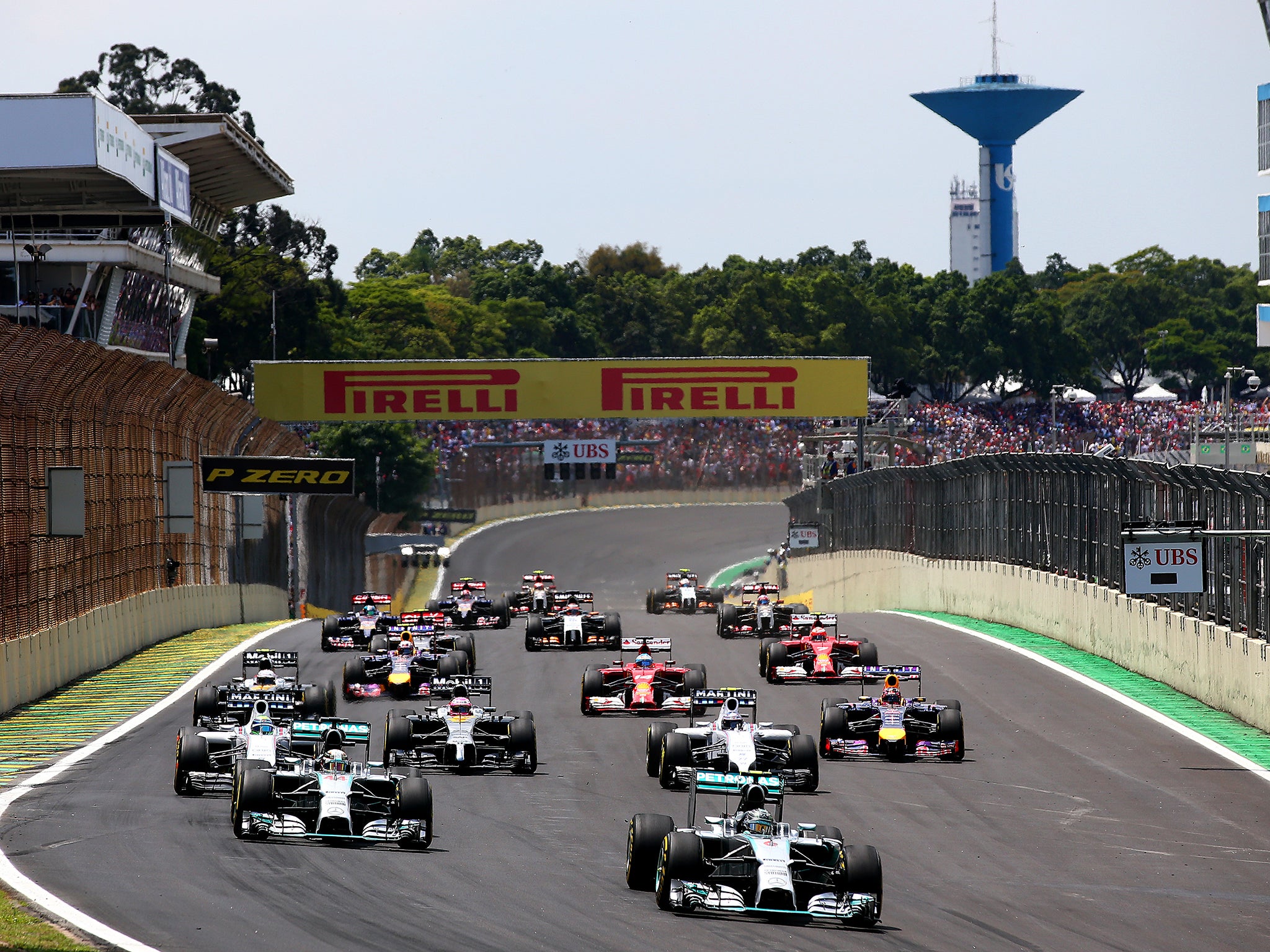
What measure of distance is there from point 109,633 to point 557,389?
45.9 metres

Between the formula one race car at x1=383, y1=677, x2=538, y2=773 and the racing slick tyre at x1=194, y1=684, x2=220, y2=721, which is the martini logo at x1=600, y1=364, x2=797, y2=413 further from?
the formula one race car at x1=383, y1=677, x2=538, y2=773

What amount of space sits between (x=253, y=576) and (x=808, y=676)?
21537 millimetres

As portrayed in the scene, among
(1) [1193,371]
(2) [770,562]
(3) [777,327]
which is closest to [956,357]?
(3) [777,327]

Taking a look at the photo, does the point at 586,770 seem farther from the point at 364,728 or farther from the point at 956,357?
the point at 956,357

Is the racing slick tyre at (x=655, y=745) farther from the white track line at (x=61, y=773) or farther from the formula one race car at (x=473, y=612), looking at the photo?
the formula one race car at (x=473, y=612)

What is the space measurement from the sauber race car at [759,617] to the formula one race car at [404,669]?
7199 mm

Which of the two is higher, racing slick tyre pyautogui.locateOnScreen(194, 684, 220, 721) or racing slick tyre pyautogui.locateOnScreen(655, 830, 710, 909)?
racing slick tyre pyautogui.locateOnScreen(194, 684, 220, 721)

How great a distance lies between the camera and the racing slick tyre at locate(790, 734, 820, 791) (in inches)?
614

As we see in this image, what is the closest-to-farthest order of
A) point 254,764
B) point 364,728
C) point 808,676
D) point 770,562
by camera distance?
point 254,764 → point 364,728 → point 808,676 → point 770,562

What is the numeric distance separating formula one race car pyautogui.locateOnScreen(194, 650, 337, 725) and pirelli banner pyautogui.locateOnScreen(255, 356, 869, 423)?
5177cm

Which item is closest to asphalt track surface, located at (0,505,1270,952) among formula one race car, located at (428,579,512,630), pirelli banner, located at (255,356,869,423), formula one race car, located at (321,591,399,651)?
formula one race car, located at (321,591,399,651)

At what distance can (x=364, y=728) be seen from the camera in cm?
1541

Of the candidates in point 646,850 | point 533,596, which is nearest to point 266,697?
point 646,850

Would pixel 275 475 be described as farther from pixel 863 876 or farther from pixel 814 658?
pixel 863 876
